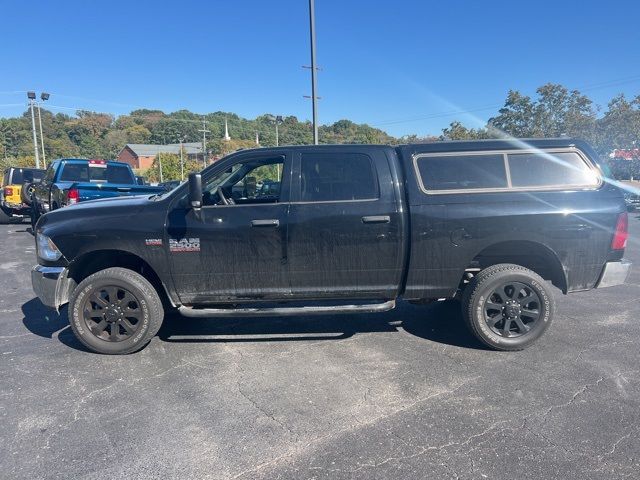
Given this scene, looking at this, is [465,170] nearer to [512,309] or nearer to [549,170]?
[549,170]

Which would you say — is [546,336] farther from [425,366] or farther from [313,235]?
[313,235]

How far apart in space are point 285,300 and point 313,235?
0.73 m

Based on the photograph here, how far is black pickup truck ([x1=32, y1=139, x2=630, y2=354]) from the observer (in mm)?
3982

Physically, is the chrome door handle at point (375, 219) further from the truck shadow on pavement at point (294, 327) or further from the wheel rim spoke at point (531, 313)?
the wheel rim spoke at point (531, 313)

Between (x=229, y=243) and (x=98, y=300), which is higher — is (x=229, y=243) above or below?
above

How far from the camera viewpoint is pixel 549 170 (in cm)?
413

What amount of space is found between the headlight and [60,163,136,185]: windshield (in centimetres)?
730

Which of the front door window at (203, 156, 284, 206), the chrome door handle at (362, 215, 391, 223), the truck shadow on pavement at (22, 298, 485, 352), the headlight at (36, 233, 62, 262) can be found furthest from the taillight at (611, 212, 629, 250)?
the headlight at (36, 233, 62, 262)

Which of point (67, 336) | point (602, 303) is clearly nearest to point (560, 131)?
point (602, 303)

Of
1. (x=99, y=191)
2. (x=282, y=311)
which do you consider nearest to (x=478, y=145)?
(x=282, y=311)

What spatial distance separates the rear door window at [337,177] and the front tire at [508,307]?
1391mm

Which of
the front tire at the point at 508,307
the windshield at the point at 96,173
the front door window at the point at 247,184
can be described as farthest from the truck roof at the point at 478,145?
the windshield at the point at 96,173

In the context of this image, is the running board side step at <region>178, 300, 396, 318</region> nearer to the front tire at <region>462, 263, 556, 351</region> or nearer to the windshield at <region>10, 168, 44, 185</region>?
the front tire at <region>462, 263, 556, 351</region>

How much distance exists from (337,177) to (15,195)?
13422 mm
